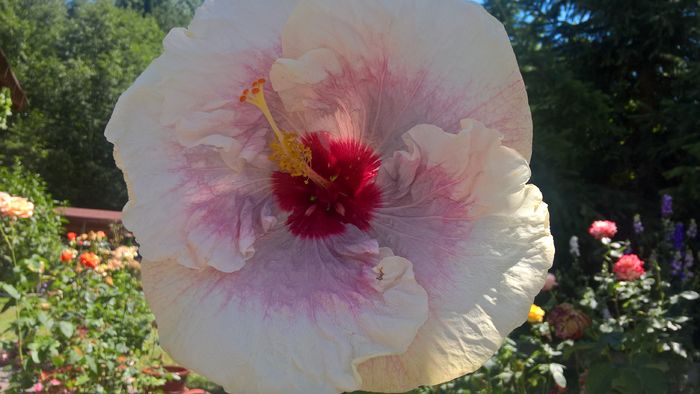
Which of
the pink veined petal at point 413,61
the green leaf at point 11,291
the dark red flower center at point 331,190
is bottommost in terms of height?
the green leaf at point 11,291

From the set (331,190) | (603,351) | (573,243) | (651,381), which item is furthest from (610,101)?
(331,190)

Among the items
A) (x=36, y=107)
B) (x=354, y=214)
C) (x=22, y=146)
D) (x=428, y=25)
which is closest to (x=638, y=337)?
(x=354, y=214)

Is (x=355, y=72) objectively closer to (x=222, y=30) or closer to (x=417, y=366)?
(x=222, y=30)

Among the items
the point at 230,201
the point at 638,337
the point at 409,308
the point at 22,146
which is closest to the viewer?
the point at 409,308

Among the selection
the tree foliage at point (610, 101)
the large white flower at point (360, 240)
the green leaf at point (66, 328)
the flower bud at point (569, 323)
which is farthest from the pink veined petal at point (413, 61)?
the tree foliage at point (610, 101)

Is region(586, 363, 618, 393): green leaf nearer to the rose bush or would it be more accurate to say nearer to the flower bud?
the rose bush

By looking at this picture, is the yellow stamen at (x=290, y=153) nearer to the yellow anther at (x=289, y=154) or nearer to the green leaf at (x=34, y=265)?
the yellow anther at (x=289, y=154)

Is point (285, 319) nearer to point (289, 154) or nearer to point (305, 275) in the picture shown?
point (305, 275)
